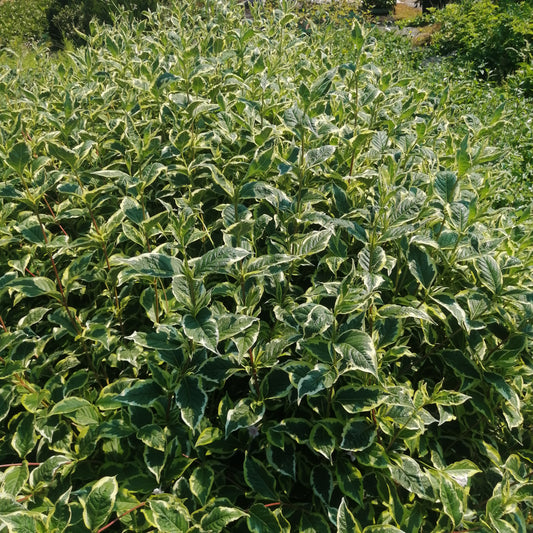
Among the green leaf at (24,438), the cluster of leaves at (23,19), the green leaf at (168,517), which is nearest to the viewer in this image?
the green leaf at (168,517)

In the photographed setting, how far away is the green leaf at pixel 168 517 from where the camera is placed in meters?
1.13

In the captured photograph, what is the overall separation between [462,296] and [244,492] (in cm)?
92

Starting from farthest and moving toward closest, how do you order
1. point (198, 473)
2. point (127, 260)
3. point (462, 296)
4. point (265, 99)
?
point (265, 99), point (462, 296), point (198, 473), point (127, 260)

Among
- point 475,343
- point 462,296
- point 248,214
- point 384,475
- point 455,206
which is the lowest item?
point 384,475

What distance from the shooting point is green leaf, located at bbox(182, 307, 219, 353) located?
1140 millimetres

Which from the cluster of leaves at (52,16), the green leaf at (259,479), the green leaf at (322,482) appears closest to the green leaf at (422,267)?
the green leaf at (322,482)

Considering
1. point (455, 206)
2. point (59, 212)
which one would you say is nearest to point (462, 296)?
point (455, 206)

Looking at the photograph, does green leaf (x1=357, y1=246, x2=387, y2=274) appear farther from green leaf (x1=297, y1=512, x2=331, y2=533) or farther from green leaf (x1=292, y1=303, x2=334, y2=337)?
green leaf (x1=297, y1=512, x2=331, y2=533)

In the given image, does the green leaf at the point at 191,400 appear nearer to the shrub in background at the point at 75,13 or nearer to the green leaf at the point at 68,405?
the green leaf at the point at 68,405

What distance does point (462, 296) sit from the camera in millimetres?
1487

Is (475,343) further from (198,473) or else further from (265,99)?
(265,99)

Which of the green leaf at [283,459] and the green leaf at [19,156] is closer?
the green leaf at [283,459]

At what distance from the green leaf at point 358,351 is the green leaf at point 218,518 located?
476 millimetres

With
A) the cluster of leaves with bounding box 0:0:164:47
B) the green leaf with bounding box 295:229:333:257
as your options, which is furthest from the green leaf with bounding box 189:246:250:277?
the cluster of leaves with bounding box 0:0:164:47
